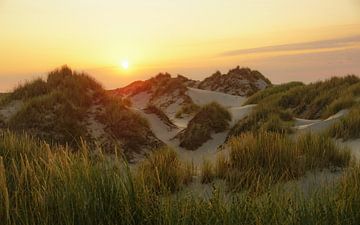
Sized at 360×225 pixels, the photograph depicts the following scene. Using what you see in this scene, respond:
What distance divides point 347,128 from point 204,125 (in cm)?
492

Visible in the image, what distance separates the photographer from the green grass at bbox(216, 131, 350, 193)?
23.3 feet

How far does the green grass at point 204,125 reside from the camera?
15.0 meters

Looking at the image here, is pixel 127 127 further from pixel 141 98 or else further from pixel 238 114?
pixel 141 98

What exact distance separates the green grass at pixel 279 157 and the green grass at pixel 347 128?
12.3 feet

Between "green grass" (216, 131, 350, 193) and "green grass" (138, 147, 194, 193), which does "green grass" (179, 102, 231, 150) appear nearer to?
"green grass" (216, 131, 350, 193)

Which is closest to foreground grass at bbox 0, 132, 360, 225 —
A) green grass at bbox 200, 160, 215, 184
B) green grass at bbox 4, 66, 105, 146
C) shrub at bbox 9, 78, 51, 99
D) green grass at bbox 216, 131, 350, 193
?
green grass at bbox 216, 131, 350, 193

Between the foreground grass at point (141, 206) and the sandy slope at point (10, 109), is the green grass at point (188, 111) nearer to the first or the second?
the sandy slope at point (10, 109)

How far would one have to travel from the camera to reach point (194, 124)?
15805 mm

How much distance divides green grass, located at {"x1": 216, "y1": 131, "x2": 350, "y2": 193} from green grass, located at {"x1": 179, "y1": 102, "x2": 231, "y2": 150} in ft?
22.6

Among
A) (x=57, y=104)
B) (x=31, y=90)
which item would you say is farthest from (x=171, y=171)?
(x=31, y=90)

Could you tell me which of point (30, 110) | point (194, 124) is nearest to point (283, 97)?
point (194, 124)

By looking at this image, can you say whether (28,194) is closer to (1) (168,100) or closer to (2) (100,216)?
(2) (100,216)

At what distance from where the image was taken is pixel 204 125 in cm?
1580

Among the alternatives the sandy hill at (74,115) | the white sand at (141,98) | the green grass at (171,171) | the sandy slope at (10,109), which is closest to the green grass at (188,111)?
the white sand at (141,98)
